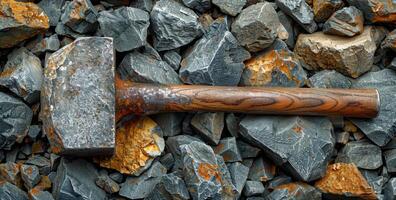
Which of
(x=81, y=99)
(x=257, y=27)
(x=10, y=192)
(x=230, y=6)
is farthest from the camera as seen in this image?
(x=230, y=6)

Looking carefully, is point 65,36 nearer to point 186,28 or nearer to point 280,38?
point 186,28

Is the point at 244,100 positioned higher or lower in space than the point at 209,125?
higher

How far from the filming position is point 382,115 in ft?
12.1

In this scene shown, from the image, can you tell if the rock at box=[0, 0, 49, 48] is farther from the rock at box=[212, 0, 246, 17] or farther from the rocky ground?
the rock at box=[212, 0, 246, 17]

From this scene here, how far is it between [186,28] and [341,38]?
993 mm

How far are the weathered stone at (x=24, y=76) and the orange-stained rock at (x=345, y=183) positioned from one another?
5.93ft

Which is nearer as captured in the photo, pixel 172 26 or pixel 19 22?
pixel 19 22

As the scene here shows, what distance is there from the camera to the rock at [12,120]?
3504 mm

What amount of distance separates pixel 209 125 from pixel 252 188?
456 millimetres

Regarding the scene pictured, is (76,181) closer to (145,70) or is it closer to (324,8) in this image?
(145,70)

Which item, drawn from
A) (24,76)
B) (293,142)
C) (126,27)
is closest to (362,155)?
(293,142)

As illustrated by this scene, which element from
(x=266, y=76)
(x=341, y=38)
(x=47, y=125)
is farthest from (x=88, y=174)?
(x=341, y=38)

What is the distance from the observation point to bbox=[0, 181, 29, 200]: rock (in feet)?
11.2

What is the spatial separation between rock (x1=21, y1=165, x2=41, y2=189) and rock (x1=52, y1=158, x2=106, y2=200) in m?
0.11
